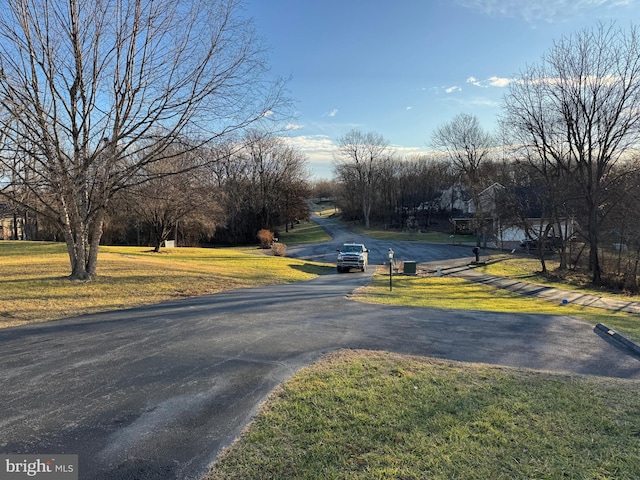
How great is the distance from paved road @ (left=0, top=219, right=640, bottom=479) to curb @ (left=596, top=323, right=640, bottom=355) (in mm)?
190

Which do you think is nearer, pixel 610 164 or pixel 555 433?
pixel 555 433

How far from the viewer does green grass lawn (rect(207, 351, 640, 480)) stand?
2.97m

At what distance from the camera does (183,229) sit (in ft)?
168

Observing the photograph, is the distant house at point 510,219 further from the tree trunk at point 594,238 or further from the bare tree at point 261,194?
the bare tree at point 261,194

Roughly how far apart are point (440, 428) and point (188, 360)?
3.72 metres

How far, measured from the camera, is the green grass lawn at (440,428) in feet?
9.75

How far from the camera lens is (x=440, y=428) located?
142 inches

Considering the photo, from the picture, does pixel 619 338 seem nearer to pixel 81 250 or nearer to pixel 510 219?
pixel 81 250

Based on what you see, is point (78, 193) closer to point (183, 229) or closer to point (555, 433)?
point (555, 433)

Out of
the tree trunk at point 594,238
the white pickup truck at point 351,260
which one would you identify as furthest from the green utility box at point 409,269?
the tree trunk at point 594,238

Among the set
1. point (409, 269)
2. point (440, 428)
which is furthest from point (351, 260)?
point (440, 428)

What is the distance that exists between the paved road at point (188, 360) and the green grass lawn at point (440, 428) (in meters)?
0.44

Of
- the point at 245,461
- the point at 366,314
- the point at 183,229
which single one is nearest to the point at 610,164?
the point at 366,314

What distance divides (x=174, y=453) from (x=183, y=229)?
5085 cm
